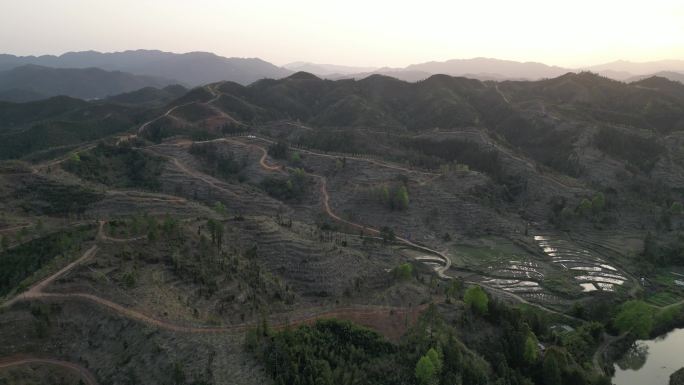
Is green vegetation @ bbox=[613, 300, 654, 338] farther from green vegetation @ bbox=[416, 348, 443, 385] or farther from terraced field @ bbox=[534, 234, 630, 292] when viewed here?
green vegetation @ bbox=[416, 348, 443, 385]

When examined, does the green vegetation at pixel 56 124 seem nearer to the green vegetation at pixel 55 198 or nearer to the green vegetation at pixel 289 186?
the green vegetation at pixel 55 198

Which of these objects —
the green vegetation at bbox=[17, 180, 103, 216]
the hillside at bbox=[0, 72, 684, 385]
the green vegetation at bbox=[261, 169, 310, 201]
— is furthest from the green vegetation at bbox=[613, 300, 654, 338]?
the green vegetation at bbox=[17, 180, 103, 216]

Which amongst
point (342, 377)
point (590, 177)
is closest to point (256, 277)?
point (342, 377)

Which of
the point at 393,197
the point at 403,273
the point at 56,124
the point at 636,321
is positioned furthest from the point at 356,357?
the point at 56,124

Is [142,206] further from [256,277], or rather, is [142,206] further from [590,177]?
[590,177]

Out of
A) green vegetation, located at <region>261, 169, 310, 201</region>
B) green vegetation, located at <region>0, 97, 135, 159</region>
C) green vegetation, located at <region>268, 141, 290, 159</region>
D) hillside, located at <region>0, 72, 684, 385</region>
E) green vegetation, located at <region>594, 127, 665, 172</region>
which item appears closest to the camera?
hillside, located at <region>0, 72, 684, 385</region>
